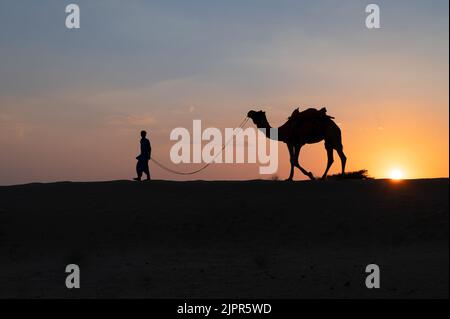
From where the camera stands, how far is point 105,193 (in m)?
22.1

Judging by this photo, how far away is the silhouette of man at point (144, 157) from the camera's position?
23.5 meters

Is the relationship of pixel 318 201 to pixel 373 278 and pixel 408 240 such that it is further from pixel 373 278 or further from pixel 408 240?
pixel 373 278

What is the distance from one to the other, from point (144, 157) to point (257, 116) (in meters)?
4.15

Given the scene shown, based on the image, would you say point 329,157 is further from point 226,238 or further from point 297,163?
point 226,238

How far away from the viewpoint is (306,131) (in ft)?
80.1

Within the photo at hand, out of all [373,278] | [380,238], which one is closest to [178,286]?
[373,278]

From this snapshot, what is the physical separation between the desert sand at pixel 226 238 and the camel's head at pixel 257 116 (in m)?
2.79

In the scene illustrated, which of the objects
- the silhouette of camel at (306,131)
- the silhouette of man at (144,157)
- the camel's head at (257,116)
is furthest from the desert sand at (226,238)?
the camel's head at (257,116)

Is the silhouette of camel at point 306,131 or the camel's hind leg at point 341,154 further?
the camel's hind leg at point 341,154

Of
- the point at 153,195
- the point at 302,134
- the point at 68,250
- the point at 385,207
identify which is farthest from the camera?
the point at 302,134

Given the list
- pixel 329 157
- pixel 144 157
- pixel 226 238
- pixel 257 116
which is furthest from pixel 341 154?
pixel 226 238

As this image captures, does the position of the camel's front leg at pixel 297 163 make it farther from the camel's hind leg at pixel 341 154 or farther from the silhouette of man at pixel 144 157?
the silhouette of man at pixel 144 157
